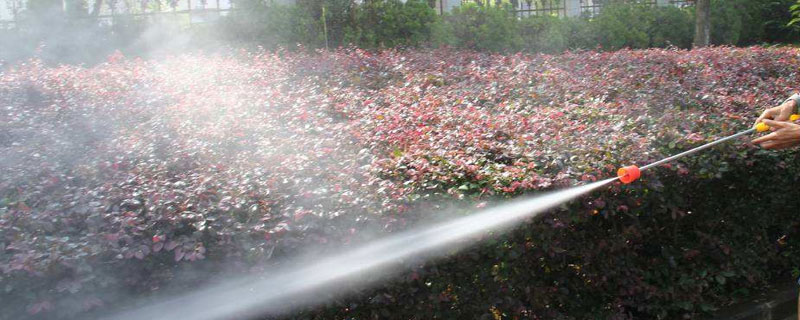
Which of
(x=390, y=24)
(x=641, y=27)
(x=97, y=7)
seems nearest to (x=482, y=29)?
(x=390, y=24)

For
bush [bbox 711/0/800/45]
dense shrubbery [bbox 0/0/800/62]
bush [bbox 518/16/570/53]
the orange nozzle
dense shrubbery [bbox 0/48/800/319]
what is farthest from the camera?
bush [bbox 711/0/800/45]

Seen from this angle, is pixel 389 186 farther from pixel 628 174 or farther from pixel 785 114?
pixel 785 114

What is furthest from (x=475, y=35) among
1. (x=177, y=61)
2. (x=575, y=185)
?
(x=575, y=185)

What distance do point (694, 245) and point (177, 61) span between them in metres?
4.80

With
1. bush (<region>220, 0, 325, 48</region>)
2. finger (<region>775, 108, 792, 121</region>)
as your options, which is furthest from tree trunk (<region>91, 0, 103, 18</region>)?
finger (<region>775, 108, 792, 121</region>)

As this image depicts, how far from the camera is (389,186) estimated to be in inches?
137

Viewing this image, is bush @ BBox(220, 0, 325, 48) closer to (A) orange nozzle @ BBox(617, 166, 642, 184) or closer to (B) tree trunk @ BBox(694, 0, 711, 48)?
(B) tree trunk @ BBox(694, 0, 711, 48)

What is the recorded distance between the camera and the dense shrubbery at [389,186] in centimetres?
297

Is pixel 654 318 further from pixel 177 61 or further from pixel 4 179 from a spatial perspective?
pixel 177 61

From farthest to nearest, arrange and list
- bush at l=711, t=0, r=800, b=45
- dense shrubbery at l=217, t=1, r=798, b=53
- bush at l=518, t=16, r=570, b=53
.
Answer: bush at l=711, t=0, r=800, b=45 → bush at l=518, t=16, r=570, b=53 → dense shrubbery at l=217, t=1, r=798, b=53

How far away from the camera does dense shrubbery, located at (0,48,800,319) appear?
2.97 m

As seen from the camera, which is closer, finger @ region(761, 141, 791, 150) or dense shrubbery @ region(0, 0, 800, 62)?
finger @ region(761, 141, 791, 150)

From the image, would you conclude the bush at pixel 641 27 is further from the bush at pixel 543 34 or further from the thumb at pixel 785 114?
the thumb at pixel 785 114

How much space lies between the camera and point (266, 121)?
4.86 metres
